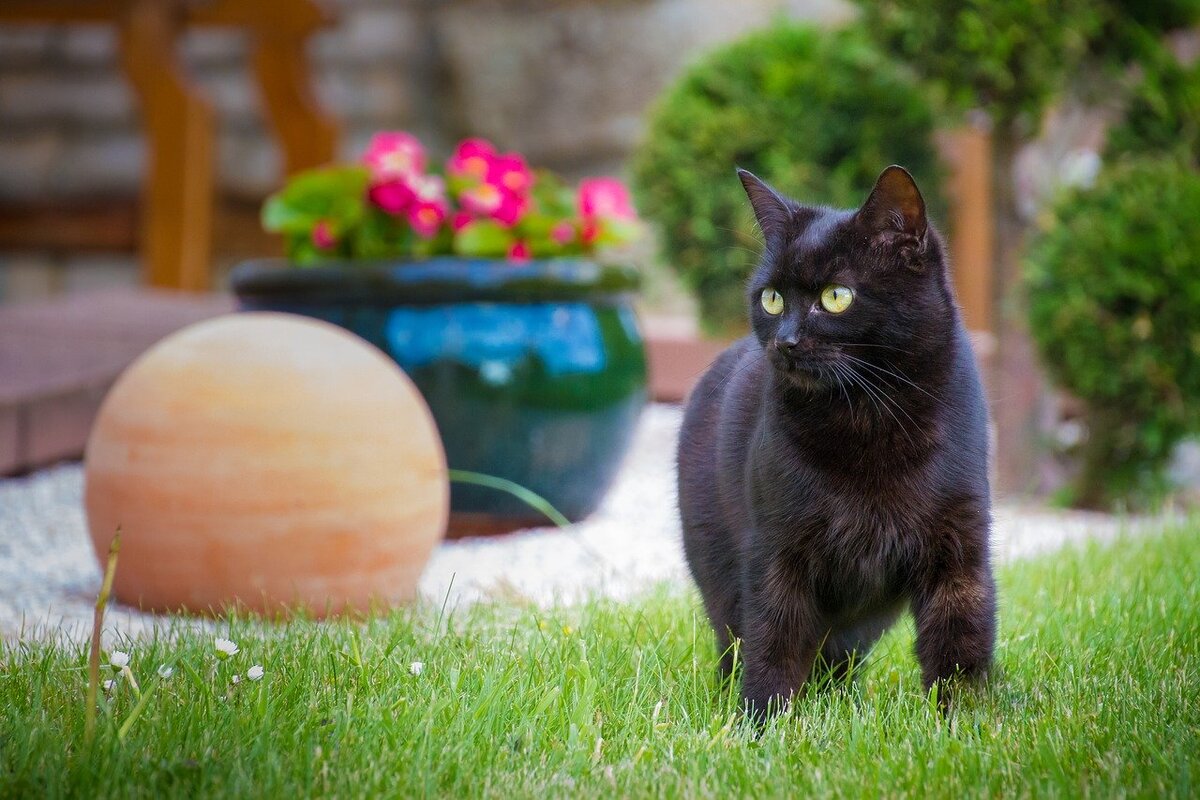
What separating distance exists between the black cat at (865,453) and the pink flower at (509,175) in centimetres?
212

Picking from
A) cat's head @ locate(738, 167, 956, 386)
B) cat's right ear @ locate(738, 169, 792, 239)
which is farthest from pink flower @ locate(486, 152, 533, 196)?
cat's head @ locate(738, 167, 956, 386)

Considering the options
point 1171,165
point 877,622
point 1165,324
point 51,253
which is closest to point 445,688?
point 877,622

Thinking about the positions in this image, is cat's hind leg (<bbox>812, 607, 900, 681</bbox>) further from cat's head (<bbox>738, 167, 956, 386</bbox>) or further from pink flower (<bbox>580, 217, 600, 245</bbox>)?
pink flower (<bbox>580, 217, 600, 245</bbox>)

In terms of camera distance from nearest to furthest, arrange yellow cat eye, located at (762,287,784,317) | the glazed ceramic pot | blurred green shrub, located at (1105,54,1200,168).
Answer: yellow cat eye, located at (762,287,784,317) < the glazed ceramic pot < blurred green shrub, located at (1105,54,1200,168)

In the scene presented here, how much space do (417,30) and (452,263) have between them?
560 cm

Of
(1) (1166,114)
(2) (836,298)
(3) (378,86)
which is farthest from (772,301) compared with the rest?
(3) (378,86)

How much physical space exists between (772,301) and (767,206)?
→ 18 cm

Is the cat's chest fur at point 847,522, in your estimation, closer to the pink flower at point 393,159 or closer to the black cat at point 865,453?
the black cat at point 865,453

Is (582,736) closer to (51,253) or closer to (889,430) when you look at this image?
(889,430)

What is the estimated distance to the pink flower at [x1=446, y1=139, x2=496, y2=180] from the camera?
4121mm

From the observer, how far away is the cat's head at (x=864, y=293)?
74.4 inches

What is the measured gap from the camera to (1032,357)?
4797 millimetres

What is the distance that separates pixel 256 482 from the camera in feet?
8.73

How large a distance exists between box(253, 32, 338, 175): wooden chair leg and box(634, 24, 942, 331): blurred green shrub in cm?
230
